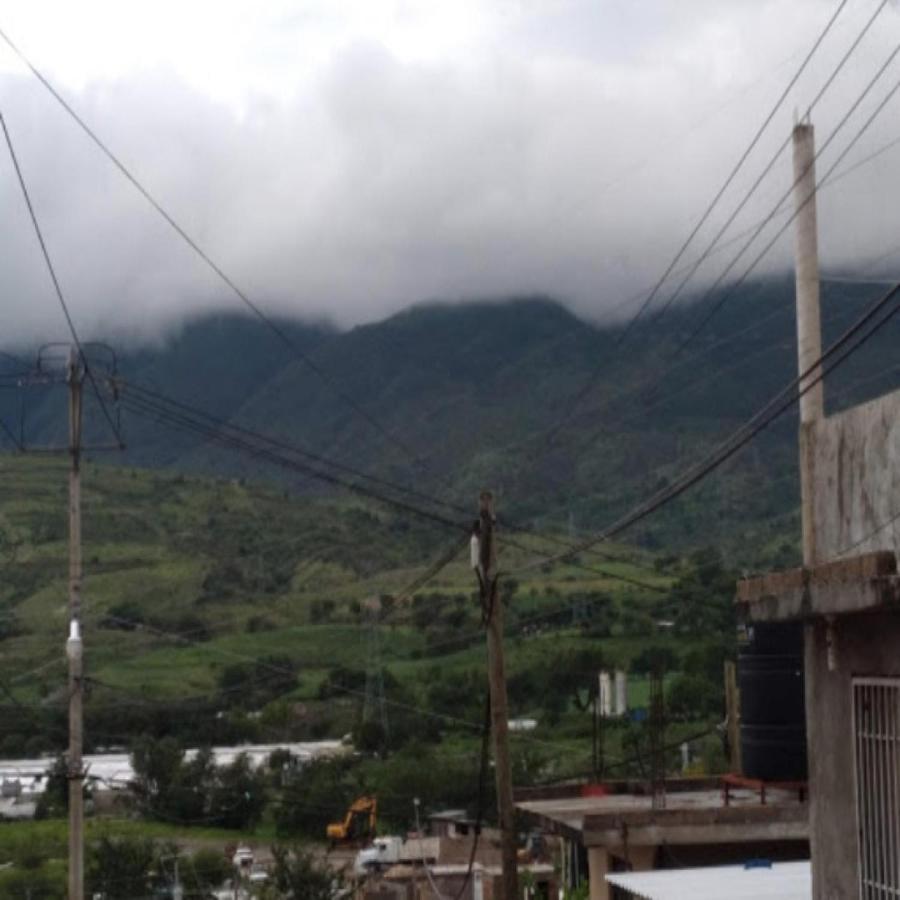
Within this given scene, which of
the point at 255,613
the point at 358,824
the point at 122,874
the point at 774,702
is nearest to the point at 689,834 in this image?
the point at 774,702

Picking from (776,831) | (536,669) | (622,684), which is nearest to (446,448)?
(536,669)

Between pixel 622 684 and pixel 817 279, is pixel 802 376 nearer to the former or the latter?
pixel 817 279

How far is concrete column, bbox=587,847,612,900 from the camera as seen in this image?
19552 mm

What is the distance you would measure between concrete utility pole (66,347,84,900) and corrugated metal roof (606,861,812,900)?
22.9ft

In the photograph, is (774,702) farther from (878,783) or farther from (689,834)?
(878,783)

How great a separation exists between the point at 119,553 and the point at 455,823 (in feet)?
149

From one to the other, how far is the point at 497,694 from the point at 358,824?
21136 mm

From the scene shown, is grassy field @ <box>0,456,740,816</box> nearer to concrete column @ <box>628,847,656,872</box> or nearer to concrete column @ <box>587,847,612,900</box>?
concrete column @ <box>587,847,612,900</box>

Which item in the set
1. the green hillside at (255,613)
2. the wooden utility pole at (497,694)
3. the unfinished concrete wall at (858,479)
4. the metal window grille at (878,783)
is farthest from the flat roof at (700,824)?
the green hillside at (255,613)

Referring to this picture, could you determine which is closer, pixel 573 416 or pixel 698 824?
pixel 698 824

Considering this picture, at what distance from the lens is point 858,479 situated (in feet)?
33.1

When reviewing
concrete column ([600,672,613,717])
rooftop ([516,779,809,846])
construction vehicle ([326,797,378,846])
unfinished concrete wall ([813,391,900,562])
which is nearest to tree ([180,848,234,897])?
construction vehicle ([326,797,378,846])

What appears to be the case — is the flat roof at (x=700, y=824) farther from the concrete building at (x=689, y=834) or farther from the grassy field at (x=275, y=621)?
the grassy field at (x=275, y=621)

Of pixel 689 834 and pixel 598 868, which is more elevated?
pixel 689 834
